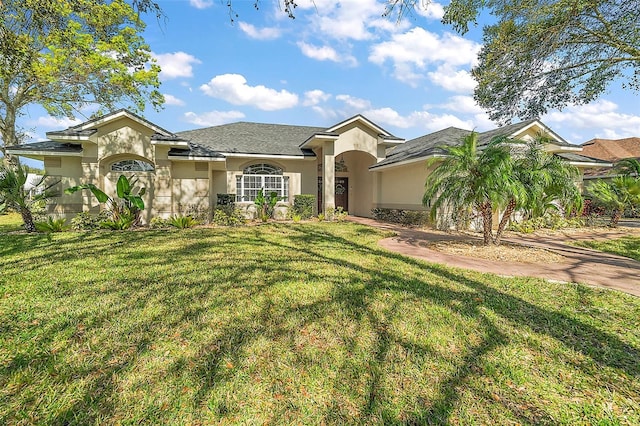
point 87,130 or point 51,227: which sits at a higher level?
point 87,130

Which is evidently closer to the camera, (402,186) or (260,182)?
(402,186)

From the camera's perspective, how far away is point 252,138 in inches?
786

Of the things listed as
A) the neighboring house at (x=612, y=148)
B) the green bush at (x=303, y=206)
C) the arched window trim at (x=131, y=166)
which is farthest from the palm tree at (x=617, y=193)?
the neighboring house at (x=612, y=148)

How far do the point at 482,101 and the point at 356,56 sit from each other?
7.02 meters

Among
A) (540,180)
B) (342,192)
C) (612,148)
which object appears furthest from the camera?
(612,148)

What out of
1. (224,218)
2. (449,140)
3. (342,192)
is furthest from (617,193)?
(224,218)

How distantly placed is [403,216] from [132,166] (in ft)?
48.1

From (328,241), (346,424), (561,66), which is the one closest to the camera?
(346,424)

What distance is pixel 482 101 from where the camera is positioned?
13688 mm

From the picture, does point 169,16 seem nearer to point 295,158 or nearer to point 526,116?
point 295,158

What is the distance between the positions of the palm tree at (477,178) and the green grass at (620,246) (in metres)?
3.96

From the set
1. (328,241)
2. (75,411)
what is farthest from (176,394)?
(328,241)

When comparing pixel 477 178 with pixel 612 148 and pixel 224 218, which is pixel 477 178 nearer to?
pixel 224 218

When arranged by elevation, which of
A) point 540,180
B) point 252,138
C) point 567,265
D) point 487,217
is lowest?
point 567,265
